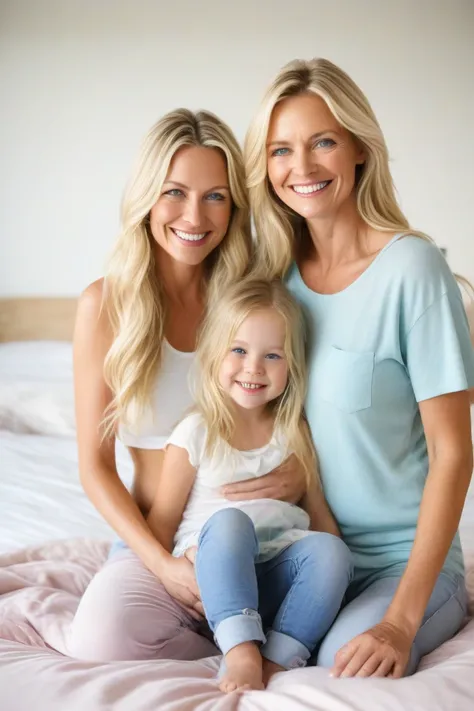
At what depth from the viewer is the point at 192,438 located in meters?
1.57

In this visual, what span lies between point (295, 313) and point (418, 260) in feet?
0.84

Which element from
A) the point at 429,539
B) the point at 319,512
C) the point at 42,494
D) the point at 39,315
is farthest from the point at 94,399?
the point at 39,315

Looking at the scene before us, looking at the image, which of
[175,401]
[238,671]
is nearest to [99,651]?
[238,671]

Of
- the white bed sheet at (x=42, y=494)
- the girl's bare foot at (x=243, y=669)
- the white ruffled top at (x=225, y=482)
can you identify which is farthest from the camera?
the white bed sheet at (x=42, y=494)

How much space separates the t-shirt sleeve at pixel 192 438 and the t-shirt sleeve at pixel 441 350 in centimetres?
42

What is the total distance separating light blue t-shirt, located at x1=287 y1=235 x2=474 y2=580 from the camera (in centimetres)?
142

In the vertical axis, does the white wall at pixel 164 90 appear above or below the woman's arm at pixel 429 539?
above

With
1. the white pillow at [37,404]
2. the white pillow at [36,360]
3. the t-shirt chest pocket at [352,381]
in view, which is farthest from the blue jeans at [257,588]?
the white pillow at [36,360]

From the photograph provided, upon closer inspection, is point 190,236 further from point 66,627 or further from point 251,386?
point 66,627

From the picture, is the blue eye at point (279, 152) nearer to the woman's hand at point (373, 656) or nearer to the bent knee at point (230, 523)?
the bent knee at point (230, 523)

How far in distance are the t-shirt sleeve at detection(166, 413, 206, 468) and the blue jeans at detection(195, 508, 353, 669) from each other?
0.56 ft

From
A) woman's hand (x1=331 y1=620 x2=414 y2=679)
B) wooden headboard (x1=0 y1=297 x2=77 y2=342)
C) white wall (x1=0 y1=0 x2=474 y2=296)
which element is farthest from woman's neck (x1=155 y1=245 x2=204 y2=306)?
wooden headboard (x1=0 y1=297 x2=77 y2=342)

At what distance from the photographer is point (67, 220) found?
12.3ft

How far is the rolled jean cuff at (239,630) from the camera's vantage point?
128cm
